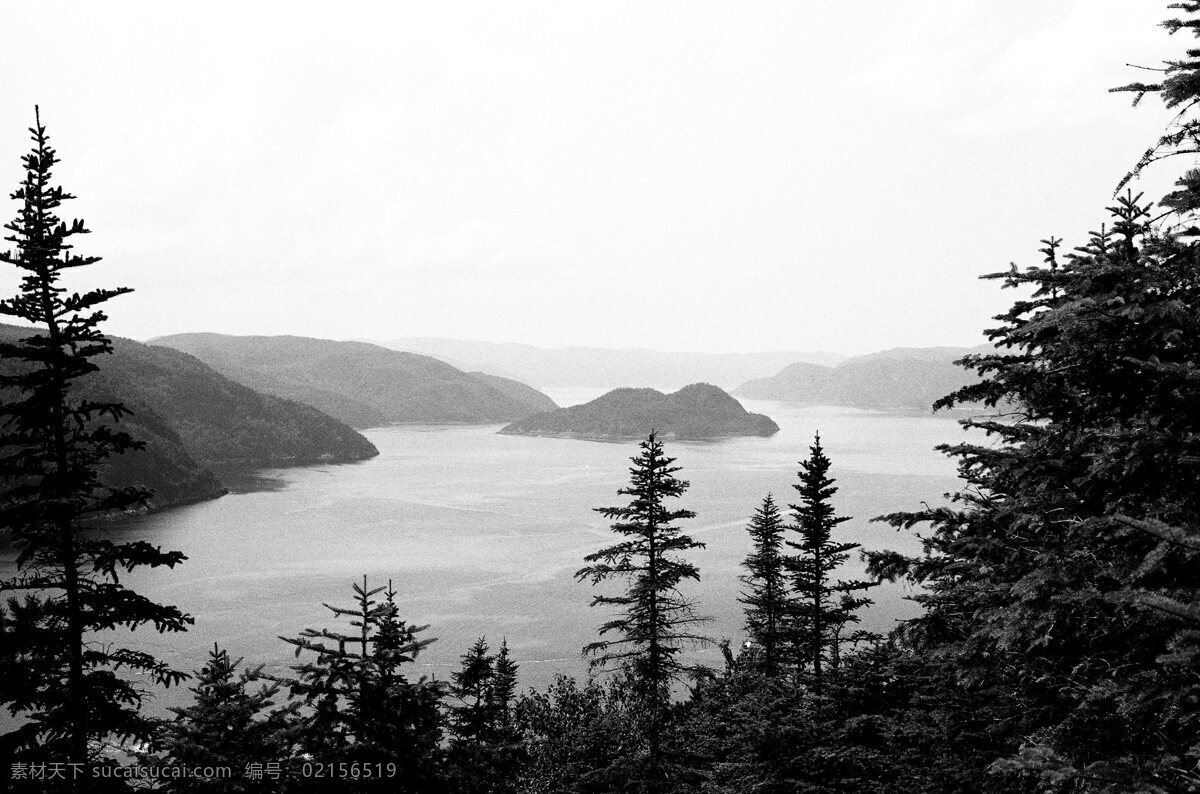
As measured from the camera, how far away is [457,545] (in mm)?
79688

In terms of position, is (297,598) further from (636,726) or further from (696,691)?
(636,726)

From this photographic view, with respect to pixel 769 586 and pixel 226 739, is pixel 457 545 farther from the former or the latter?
pixel 226 739

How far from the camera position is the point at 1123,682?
611cm

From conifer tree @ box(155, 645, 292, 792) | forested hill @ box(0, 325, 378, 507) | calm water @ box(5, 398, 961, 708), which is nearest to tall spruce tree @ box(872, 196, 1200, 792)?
conifer tree @ box(155, 645, 292, 792)

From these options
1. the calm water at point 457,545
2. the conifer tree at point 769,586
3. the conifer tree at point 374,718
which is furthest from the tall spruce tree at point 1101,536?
the calm water at point 457,545

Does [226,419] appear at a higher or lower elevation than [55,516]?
lower

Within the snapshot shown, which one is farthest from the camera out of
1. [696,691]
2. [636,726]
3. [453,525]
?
[453,525]

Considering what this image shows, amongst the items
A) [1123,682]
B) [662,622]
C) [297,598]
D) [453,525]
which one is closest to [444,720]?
[1123,682]

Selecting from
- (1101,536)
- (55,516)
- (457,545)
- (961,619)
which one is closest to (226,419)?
(457,545)

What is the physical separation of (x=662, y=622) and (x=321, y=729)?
11804 millimetres

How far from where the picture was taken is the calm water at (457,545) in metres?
50.1

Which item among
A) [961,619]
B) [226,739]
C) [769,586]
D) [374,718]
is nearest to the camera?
[374,718]

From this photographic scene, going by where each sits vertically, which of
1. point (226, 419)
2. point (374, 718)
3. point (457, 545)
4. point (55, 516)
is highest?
point (55, 516)

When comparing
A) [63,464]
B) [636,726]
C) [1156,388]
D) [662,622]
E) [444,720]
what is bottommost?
[636,726]
